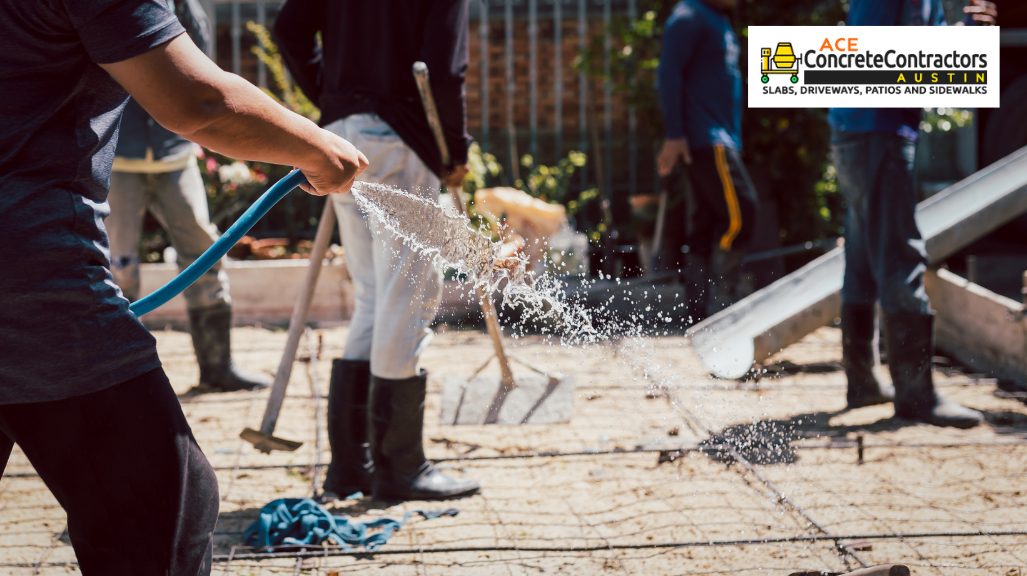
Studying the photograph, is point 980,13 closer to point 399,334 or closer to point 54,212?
point 399,334

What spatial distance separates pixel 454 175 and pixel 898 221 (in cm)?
178

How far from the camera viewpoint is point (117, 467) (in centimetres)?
163

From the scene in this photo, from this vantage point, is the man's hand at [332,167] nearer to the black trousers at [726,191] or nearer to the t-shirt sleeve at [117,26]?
the t-shirt sleeve at [117,26]

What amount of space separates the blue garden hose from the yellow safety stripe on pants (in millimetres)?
3982

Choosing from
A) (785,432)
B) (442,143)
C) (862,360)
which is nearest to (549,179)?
(862,360)

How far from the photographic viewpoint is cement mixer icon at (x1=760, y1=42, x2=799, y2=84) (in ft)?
12.9

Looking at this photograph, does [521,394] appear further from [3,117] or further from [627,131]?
[627,131]

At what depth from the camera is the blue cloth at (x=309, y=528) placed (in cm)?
297

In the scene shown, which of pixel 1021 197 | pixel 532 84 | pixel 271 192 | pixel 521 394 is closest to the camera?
pixel 271 192

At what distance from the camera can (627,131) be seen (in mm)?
9102

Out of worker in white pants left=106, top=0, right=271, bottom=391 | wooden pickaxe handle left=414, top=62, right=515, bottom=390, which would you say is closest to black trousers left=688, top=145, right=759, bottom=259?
wooden pickaxe handle left=414, top=62, right=515, bottom=390

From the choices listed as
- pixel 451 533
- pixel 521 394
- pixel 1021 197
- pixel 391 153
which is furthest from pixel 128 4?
pixel 1021 197

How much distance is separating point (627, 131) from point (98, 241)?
770 centimetres

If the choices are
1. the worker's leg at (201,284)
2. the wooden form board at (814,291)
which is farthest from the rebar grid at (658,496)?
the worker's leg at (201,284)
